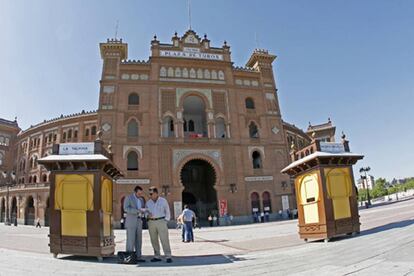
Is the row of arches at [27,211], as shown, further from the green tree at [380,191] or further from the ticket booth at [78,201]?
the green tree at [380,191]

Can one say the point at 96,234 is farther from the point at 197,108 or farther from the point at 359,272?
the point at 197,108

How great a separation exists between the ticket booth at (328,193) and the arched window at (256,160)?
20.3 m

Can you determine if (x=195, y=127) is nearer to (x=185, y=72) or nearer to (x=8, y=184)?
(x=185, y=72)

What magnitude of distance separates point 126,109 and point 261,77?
15.7 meters

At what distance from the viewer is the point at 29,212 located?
37.2 metres

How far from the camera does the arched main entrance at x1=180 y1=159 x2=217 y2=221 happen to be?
3191 cm

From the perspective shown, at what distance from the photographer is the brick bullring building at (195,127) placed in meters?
28.5

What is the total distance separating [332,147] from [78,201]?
8.84 m

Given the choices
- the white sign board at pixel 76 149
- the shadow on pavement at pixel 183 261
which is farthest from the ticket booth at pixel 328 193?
the white sign board at pixel 76 149

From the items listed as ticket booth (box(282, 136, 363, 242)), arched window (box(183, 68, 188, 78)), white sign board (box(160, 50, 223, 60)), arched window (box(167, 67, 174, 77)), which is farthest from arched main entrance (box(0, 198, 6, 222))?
ticket booth (box(282, 136, 363, 242))

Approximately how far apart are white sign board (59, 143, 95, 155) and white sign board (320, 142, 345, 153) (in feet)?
26.1

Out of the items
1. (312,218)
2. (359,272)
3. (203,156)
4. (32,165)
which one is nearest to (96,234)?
(359,272)

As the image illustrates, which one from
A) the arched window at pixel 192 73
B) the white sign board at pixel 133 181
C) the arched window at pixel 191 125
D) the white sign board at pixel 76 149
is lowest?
A: the white sign board at pixel 133 181

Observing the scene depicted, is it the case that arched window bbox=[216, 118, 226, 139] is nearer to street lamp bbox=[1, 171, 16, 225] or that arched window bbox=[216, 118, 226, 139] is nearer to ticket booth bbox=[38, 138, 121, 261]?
ticket booth bbox=[38, 138, 121, 261]
